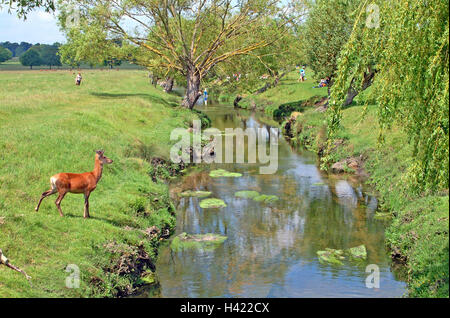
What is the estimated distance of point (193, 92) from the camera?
164 ft

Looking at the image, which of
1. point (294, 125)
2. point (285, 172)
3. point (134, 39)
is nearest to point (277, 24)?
point (294, 125)

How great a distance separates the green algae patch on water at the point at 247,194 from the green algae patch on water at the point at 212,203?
134 centimetres

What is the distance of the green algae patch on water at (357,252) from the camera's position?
17531mm

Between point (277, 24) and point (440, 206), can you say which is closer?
point (440, 206)

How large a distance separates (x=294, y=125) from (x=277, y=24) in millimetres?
9501

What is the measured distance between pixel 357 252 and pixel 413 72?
7.18 m

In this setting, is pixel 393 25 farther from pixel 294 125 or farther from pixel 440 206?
pixel 294 125

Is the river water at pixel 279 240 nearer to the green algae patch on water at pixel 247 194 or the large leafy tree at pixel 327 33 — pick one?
the green algae patch on water at pixel 247 194

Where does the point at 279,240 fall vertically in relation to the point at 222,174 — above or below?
below

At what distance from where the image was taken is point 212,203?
78.9ft

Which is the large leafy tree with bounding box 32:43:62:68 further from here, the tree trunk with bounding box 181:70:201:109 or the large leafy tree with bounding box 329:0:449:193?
the large leafy tree with bounding box 329:0:449:193

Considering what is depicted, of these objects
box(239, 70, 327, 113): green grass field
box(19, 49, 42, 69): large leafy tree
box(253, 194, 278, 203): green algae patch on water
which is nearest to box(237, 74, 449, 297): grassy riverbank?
box(253, 194, 278, 203): green algae patch on water

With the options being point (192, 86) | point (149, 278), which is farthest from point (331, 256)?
point (192, 86)

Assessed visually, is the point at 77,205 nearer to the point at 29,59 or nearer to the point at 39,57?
the point at 29,59
